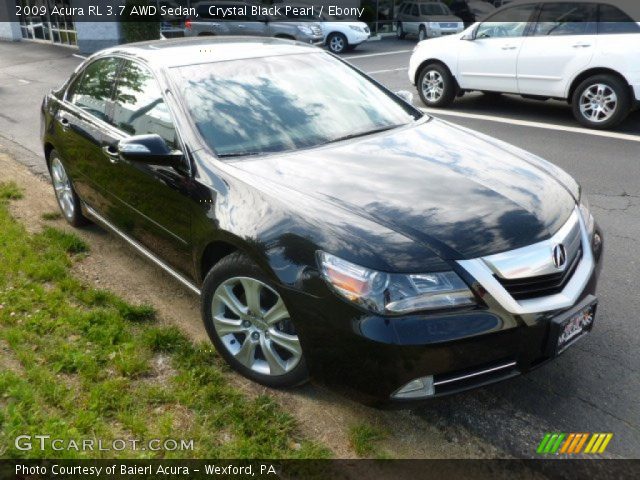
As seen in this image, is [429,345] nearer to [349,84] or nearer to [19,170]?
[349,84]

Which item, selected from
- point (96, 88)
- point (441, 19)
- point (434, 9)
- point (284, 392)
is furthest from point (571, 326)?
point (434, 9)

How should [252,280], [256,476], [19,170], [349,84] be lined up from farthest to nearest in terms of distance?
[19,170], [349,84], [252,280], [256,476]

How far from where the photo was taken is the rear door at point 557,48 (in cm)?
800

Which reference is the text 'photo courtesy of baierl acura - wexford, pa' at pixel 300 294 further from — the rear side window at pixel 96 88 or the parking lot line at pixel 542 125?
the parking lot line at pixel 542 125

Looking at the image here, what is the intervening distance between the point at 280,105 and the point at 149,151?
2.75 feet

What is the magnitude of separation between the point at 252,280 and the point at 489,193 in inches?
47.7

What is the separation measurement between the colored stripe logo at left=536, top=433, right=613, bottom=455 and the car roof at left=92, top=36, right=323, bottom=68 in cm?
284

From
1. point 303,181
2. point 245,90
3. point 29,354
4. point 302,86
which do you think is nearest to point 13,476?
point 29,354

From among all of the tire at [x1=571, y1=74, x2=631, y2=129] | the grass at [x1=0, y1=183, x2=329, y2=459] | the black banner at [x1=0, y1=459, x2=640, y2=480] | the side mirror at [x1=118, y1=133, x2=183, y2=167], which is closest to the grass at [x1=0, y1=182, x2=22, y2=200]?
the grass at [x1=0, y1=183, x2=329, y2=459]

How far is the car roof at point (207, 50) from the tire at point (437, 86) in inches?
225

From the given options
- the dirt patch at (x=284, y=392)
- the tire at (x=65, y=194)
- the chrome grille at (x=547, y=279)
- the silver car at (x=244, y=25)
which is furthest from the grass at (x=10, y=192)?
the silver car at (x=244, y=25)

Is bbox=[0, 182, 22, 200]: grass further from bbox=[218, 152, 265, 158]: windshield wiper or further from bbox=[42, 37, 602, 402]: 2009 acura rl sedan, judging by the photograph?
bbox=[218, 152, 265, 158]: windshield wiper

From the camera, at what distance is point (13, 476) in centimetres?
256

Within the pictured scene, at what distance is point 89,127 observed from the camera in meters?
4.36
